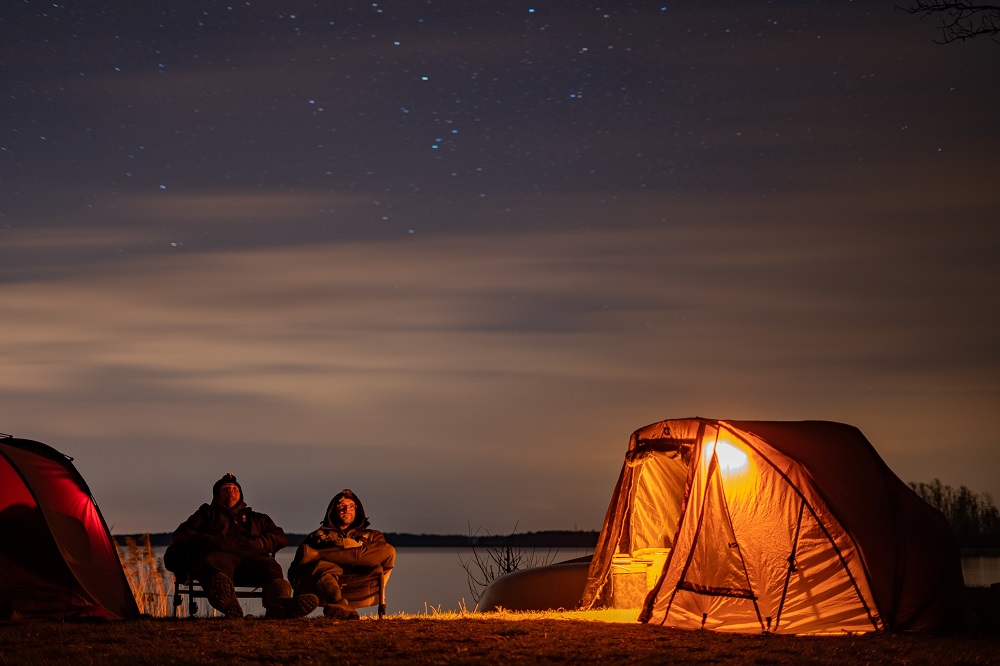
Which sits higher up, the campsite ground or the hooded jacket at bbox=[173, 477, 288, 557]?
the hooded jacket at bbox=[173, 477, 288, 557]

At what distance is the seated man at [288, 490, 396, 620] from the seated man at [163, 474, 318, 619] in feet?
0.65

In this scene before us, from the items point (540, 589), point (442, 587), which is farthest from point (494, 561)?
point (442, 587)

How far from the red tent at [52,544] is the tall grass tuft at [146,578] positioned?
1.49m

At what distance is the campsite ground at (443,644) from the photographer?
28.5ft

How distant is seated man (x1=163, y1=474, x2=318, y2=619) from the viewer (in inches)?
429

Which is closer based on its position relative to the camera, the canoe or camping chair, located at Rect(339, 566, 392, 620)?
camping chair, located at Rect(339, 566, 392, 620)

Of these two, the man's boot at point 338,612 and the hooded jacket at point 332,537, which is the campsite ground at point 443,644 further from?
the hooded jacket at point 332,537

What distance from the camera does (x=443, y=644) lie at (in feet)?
30.5

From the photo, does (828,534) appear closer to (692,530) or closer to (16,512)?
(692,530)

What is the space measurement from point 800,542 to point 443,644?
3.55 metres

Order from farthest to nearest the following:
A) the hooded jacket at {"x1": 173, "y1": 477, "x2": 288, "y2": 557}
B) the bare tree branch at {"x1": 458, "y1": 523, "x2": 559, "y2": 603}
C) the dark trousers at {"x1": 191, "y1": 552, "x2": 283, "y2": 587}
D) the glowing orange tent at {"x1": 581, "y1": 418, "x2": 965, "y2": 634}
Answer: the bare tree branch at {"x1": 458, "y1": 523, "x2": 559, "y2": 603} < the hooded jacket at {"x1": 173, "y1": 477, "x2": 288, "y2": 557} < the dark trousers at {"x1": 191, "y1": 552, "x2": 283, "y2": 587} < the glowing orange tent at {"x1": 581, "y1": 418, "x2": 965, "y2": 634}

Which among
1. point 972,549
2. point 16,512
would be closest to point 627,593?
point 16,512

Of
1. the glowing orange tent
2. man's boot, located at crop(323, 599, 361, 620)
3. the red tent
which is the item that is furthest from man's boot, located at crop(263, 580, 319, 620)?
the glowing orange tent

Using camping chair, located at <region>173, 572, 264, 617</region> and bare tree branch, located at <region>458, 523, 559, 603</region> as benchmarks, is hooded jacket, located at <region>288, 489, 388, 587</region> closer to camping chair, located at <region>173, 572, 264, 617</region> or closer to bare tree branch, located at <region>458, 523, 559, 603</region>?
camping chair, located at <region>173, 572, 264, 617</region>
